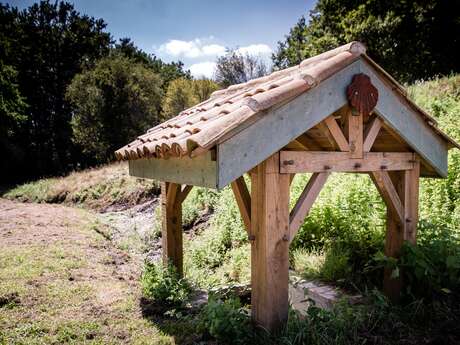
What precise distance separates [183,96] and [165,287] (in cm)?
1740

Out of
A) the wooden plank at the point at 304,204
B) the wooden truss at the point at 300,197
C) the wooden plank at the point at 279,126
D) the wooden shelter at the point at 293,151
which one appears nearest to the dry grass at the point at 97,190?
the wooden shelter at the point at 293,151

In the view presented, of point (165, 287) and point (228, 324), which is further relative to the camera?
point (165, 287)

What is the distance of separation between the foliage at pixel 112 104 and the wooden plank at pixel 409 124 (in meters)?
18.7

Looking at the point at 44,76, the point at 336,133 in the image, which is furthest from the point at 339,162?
the point at 44,76

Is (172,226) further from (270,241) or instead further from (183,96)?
(183,96)

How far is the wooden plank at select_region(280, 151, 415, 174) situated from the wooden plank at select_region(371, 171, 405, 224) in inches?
3.5

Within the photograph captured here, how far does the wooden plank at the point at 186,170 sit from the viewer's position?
2625 millimetres

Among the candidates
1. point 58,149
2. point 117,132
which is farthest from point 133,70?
point 58,149

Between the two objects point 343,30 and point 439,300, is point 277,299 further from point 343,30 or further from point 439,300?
point 343,30

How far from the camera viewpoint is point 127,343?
3920 millimetres

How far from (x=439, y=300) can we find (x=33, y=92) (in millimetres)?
30693

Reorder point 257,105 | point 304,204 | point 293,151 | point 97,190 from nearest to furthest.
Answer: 1. point 257,105
2. point 293,151
3. point 304,204
4. point 97,190

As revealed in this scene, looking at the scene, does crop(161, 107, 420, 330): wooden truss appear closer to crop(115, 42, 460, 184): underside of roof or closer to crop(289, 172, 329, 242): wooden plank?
crop(289, 172, 329, 242): wooden plank

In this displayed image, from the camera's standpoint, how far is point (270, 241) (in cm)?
302
